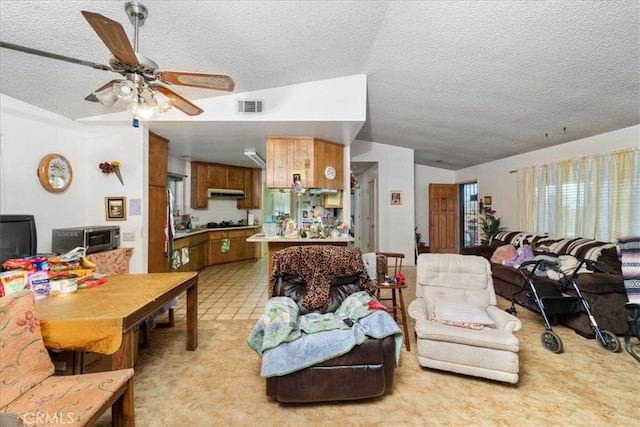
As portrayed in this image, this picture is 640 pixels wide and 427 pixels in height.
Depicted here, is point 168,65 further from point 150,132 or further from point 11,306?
point 11,306

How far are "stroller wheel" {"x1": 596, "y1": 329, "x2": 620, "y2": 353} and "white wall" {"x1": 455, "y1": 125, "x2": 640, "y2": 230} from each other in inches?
97.4

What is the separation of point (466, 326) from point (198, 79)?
2.67 metres

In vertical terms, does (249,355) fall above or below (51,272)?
below

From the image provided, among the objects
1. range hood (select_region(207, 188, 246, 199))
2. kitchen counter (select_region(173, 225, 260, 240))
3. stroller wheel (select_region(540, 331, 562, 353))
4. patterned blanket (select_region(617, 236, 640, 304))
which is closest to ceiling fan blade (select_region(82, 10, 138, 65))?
kitchen counter (select_region(173, 225, 260, 240))

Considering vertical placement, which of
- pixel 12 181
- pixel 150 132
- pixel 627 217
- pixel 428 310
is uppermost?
pixel 150 132

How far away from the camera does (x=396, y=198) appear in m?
6.12

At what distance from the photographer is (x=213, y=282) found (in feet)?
15.8

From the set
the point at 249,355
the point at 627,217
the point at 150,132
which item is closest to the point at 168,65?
the point at 150,132

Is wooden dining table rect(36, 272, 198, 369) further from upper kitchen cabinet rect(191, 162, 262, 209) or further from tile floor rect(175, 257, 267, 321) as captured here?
upper kitchen cabinet rect(191, 162, 262, 209)

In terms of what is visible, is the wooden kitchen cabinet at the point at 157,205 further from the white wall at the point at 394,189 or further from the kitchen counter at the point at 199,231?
the white wall at the point at 394,189

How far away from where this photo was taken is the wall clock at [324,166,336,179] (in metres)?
4.16

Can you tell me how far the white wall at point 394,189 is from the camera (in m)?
6.10

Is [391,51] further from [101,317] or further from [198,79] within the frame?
[101,317]

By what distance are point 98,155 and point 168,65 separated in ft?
6.40
